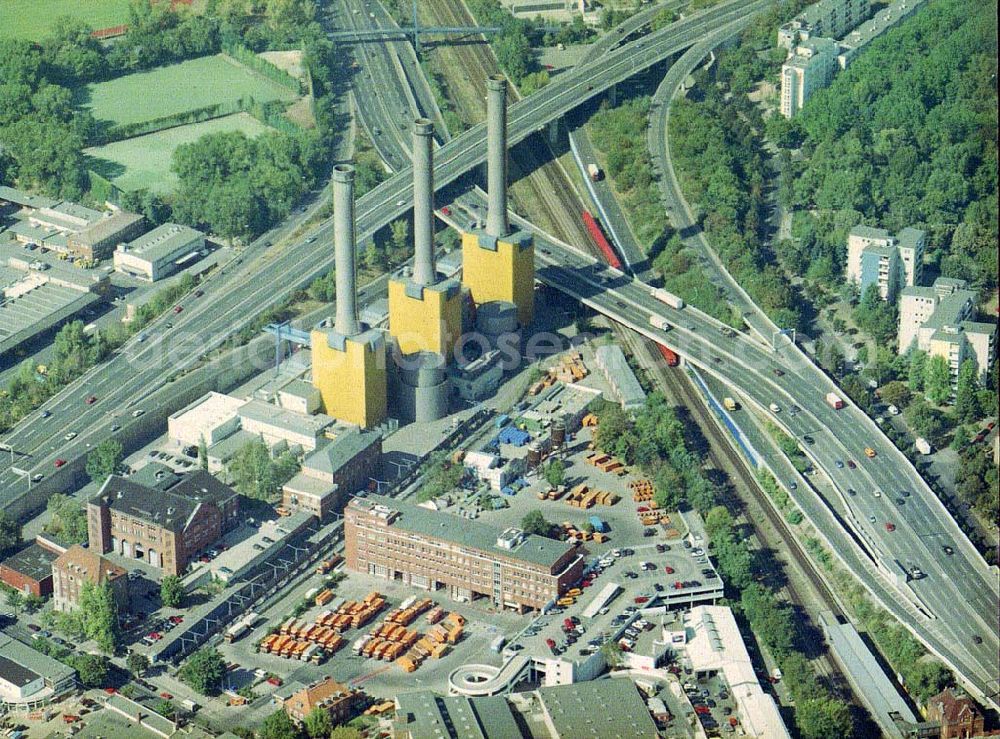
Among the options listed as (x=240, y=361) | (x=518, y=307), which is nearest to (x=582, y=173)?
(x=518, y=307)


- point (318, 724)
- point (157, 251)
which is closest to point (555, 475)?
point (318, 724)

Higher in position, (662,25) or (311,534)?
(662,25)

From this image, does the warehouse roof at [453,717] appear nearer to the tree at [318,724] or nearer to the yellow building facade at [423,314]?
the tree at [318,724]

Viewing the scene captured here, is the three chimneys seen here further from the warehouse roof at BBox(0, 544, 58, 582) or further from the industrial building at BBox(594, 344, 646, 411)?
the warehouse roof at BBox(0, 544, 58, 582)

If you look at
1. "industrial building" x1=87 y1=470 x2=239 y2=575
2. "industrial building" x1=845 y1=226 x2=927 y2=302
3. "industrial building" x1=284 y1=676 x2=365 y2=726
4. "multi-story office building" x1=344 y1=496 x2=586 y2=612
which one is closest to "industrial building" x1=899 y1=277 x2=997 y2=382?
"industrial building" x1=845 y1=226 x2=927 y2=302

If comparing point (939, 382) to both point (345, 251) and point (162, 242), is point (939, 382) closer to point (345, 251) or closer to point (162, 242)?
point (345, 251)

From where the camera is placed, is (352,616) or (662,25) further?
(662,25)

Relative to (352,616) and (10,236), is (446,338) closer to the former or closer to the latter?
(352,616)

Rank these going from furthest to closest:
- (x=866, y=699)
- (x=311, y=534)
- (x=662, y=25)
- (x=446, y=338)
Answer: (x=662, y=25) → (x=446, y=338) → (x=311, y=534) → (x=866, y=699)
